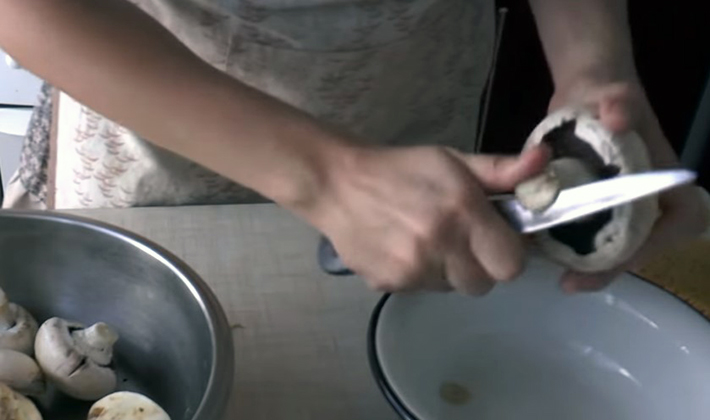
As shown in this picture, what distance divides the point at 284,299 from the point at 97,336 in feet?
0.44

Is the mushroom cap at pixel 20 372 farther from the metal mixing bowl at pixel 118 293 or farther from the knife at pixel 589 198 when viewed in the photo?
the knife at pixel 589 198

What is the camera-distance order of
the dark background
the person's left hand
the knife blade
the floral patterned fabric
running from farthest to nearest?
the dark background < the floral patterned fabric < the person's left hand < the knife blade

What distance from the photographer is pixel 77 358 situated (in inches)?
20.3

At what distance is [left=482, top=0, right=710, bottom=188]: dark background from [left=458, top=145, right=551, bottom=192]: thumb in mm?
753

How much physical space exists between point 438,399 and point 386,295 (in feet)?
0.21

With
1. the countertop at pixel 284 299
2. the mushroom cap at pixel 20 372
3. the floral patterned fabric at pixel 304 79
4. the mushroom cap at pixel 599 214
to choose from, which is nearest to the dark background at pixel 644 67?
the floral patterned fabric at pixel 304 79

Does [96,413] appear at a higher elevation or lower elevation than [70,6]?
lower

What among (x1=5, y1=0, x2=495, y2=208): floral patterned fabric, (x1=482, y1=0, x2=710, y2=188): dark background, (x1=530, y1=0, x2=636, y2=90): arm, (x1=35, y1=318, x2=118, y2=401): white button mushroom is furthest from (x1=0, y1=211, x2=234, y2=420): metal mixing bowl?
(x1=482, y1=0, x2=710, y2=188): dark background

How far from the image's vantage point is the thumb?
47 cm

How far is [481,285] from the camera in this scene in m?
0.51

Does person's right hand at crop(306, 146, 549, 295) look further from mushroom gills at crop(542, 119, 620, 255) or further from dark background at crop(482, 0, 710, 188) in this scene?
dark background at crop(482, 0, 710, 188)

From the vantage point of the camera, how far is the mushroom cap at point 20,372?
0.50 m

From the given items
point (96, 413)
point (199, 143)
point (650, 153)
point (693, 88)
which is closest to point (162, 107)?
point (199, 143)

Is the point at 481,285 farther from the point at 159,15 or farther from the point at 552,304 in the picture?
the point at 159,15
